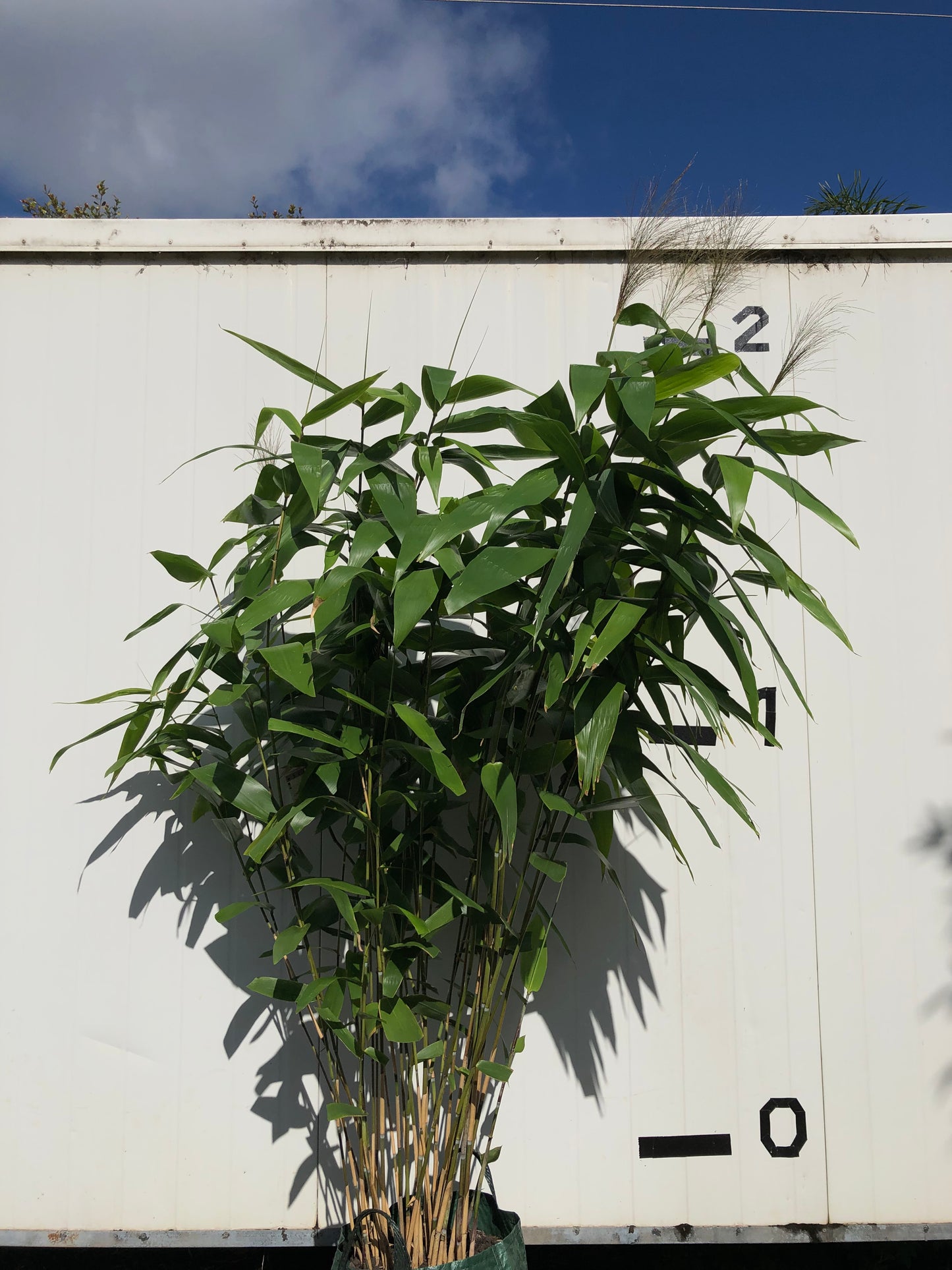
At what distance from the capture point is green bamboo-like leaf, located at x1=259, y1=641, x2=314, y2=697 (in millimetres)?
920

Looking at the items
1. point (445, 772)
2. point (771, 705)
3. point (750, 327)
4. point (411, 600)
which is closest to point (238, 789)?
point (445, 772)

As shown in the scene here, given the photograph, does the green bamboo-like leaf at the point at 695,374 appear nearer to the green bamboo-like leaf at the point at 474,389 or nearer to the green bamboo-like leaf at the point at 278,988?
the green bamboo-like leaf at the point at 474,389

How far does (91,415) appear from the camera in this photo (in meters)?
1.61

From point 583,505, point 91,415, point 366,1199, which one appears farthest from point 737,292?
point 366,1199

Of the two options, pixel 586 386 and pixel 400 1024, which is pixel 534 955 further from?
pixel 586 386

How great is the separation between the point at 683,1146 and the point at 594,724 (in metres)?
1.05

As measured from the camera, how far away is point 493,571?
34.9 inches

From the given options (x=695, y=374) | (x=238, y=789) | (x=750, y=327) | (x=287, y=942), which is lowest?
(x=287, y=942)

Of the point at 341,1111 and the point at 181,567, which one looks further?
the point at 181,567

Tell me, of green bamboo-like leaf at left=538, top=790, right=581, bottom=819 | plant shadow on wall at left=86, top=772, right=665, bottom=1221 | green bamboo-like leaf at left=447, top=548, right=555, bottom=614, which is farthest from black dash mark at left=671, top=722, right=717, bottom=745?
green bamboo-like leaf at left=447, top=548, right=555, bottom=614

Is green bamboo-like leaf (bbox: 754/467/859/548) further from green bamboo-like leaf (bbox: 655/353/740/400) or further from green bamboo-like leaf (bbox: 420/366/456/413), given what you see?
green bamboo-like leaf (bbox: 420/366/456/413)

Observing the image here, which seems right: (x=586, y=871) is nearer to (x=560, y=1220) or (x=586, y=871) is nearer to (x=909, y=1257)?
(x=560, y=1220)

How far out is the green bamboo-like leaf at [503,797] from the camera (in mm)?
972

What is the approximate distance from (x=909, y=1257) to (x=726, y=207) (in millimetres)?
2215
